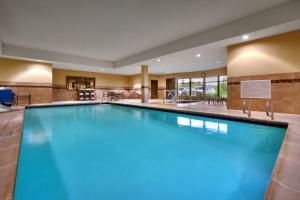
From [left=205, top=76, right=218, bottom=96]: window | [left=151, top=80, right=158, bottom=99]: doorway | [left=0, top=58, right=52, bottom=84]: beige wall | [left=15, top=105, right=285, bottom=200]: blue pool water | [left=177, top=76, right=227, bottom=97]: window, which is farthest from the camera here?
[left=151, top=80, right=158, bottom=99]: doorway

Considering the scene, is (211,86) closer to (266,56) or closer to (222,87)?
(222,87)

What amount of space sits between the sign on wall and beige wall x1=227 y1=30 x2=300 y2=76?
0.29 m

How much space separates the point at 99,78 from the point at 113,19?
9.07 m

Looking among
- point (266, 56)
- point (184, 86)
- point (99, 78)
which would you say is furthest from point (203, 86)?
point (99, 78)

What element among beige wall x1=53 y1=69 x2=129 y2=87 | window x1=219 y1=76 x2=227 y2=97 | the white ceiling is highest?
the white ceiling

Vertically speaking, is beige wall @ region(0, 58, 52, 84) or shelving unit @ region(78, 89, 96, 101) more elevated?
beige wall @ region(0, 58, 52, 84)

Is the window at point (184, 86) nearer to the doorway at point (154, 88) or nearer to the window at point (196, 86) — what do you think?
the window at point (196, 86)

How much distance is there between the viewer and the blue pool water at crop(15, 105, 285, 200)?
1.41 m

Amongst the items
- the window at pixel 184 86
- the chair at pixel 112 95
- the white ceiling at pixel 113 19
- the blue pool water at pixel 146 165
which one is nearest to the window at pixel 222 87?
the window at pixel 184 86

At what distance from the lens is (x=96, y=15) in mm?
4262

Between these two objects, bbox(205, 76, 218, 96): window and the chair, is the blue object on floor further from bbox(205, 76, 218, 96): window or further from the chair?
bbox(205, 76, 218, 96): window

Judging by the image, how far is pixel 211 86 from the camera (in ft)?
38.6

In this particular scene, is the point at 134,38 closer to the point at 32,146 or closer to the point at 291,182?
the point at 32,146

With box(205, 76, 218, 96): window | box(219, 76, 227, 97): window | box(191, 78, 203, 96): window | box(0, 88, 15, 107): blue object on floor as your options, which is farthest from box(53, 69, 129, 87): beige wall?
box(219, 76, 227, 97): window
